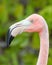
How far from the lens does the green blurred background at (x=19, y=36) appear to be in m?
3.06

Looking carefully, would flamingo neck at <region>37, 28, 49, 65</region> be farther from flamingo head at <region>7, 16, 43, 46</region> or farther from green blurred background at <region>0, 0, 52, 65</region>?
green blurred background at <region>0, 0, 52, 65</region>

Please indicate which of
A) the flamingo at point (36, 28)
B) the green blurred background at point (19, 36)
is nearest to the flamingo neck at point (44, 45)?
the flamingo at point (36, 28)

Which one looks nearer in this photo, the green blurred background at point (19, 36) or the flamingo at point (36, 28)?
the flamingo at point (36, 28)

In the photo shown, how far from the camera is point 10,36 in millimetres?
1735

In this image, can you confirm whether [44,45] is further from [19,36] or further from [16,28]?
[19,36]

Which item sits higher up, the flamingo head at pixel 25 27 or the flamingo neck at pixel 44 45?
the flamingo head at pixel 25 27

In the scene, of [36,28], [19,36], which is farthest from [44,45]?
[19,36]

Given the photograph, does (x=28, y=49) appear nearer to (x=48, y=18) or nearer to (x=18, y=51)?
(x=18, y=51)

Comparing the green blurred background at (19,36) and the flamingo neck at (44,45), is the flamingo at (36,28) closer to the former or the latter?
the flamingo neck at (44,45)

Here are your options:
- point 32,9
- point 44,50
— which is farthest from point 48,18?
point 44,50

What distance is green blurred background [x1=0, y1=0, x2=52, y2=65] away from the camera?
306cm

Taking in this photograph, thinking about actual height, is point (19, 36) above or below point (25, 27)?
above

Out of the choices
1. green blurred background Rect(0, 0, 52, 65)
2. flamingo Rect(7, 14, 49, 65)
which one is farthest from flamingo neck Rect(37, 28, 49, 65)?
green blurred background Rect(0, 0, 52, 65)

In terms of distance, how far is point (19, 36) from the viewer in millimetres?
3080
